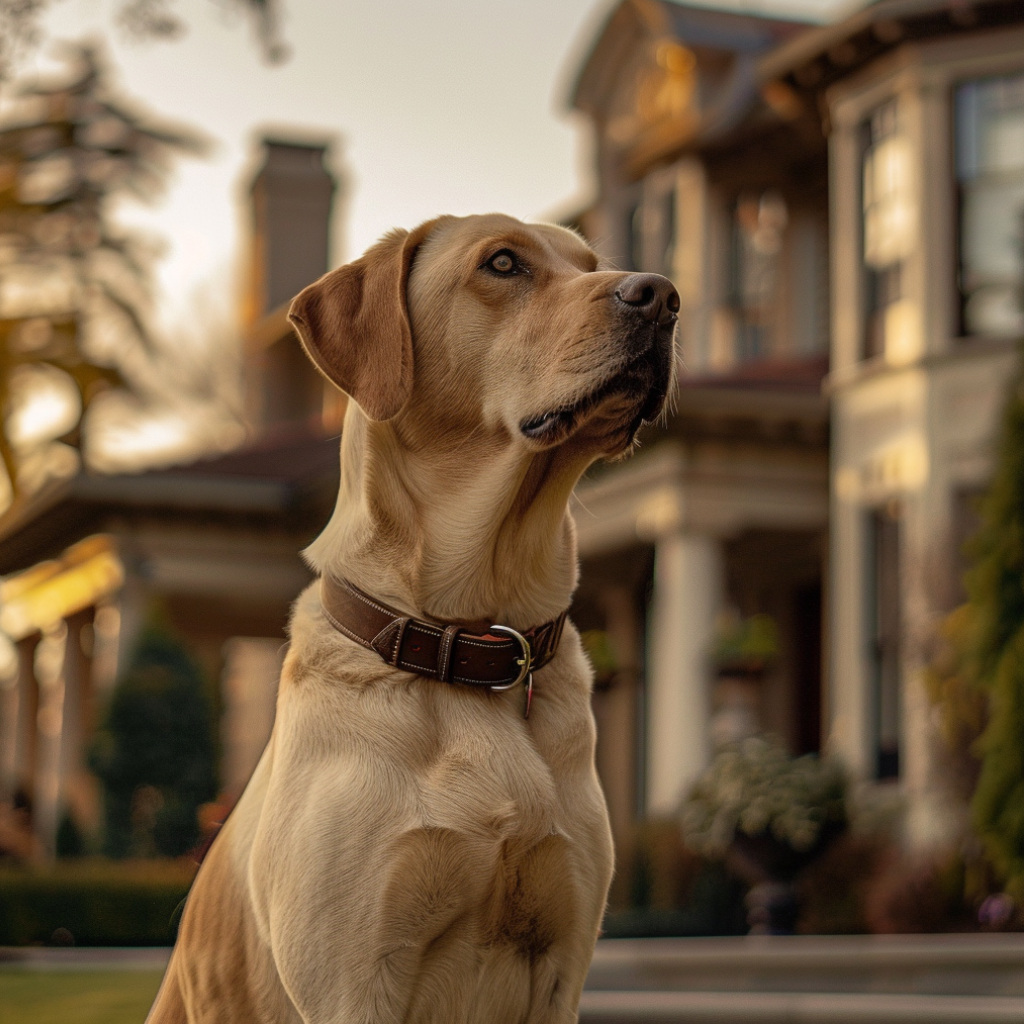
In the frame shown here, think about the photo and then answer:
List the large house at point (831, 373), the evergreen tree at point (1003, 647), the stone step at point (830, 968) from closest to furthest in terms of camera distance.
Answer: the stone step at point (830, 968) < the evergreen tree at point (1003, 647) < the large house at point (831, 373)

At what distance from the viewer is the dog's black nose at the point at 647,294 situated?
3.03 m

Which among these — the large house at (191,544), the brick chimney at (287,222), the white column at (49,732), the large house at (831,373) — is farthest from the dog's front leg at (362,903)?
the brick chimney at (287,222)

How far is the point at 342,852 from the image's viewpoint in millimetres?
2752

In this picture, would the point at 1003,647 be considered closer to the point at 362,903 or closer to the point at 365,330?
the point at 365,330

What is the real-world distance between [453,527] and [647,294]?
567 millimetres

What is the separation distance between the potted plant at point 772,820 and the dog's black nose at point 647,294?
8592mm

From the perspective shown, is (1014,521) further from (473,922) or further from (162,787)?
(162,787)

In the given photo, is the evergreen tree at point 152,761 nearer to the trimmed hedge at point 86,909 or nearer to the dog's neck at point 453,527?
the trimmed hedge at point 86,909

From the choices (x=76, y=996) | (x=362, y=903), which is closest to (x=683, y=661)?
(x=76, y=996)

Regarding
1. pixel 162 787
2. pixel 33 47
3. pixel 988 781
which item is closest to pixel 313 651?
pixel 33 47

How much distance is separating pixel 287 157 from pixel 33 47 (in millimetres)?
21156

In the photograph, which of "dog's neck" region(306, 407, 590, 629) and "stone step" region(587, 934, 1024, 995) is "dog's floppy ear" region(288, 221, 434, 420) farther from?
"stone step" region(587, 934, 1024, 995)

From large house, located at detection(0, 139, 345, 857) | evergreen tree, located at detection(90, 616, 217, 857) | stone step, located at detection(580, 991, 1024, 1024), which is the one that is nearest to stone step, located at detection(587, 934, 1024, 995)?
stone step, located at detection(580, 991, 1024, 1024)

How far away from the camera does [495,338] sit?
3.15 m
